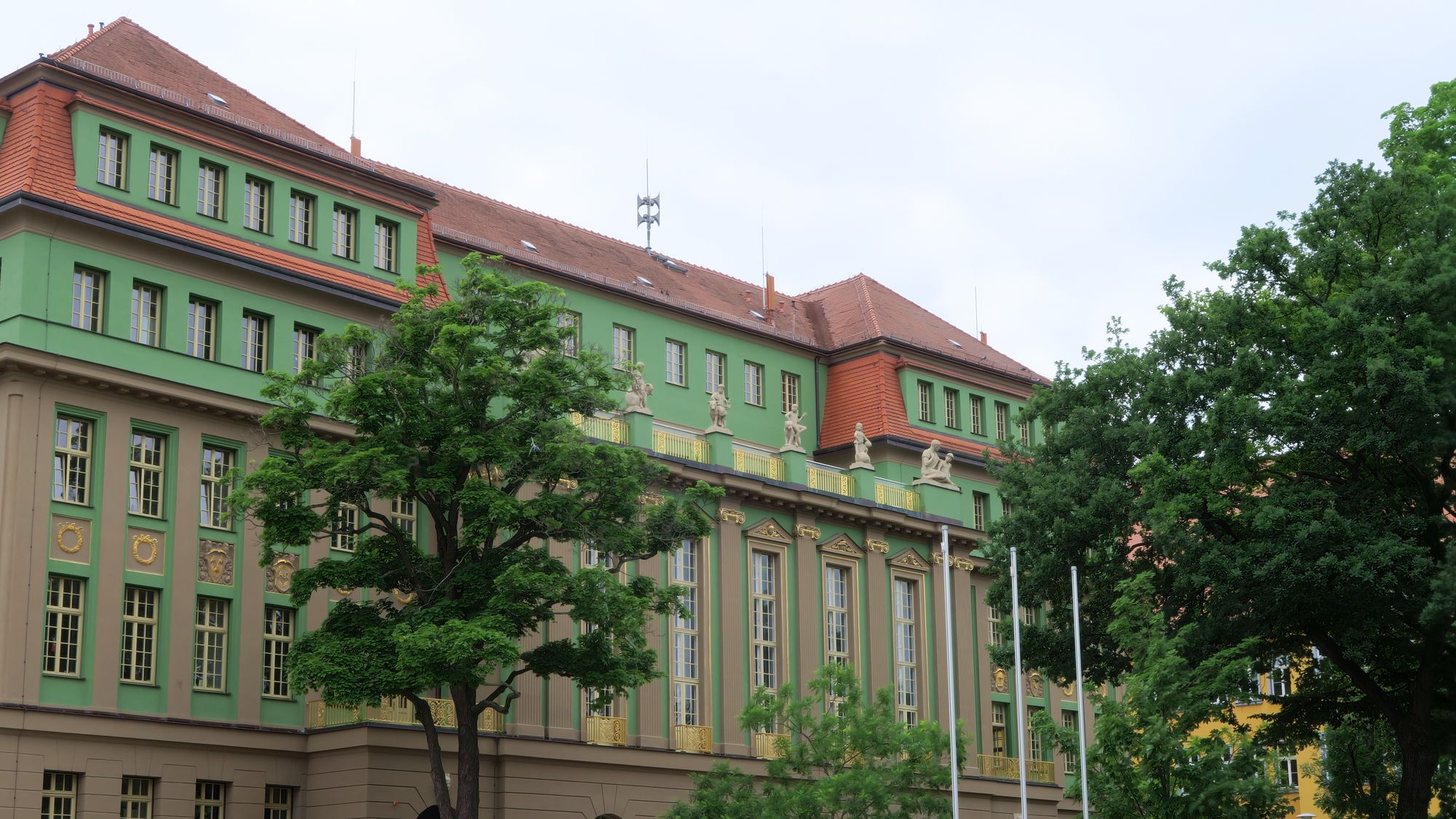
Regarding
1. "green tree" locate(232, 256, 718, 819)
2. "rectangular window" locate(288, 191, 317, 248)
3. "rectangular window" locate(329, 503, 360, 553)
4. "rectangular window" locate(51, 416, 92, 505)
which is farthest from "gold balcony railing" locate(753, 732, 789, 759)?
"rectangular window" locate(51, 416, 92, 505)

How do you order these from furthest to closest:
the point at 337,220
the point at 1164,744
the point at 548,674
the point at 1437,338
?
the point at 337,220, the point at 548,674, the point at 1437,338, the point at 1164,744

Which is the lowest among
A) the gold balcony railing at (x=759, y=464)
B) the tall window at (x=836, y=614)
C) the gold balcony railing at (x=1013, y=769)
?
the gold balcony railing at (x=1013, y=769)

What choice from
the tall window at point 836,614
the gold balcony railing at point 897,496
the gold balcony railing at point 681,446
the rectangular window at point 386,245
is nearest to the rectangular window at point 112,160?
the rectangular window at point 386,245

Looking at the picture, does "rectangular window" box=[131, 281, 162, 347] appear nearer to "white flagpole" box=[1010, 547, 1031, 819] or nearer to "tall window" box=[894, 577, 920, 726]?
"white flagpole" box=[1010, 547, 1031, 819]

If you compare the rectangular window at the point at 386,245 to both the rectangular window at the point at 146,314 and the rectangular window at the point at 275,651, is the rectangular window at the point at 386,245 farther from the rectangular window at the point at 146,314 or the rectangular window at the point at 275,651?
the rectangular window at the point at 275,651

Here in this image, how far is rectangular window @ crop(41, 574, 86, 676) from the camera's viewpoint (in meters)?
37.7

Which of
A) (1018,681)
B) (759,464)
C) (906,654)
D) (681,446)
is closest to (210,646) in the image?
(681,446)

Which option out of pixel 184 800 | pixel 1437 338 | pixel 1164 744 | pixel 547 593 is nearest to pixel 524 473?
pixel 547 593

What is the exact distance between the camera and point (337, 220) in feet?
149

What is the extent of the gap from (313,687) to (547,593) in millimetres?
4997

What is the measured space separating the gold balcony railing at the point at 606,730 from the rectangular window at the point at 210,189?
15.8 meters

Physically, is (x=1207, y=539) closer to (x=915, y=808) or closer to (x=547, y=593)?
(x=915, y=808)

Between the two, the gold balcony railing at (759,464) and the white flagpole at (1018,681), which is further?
the gold balcony railing at (759,464)

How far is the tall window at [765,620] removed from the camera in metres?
52.2
